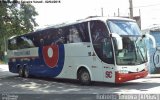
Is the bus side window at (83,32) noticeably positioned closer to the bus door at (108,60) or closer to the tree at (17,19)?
the bus door at (108,60)

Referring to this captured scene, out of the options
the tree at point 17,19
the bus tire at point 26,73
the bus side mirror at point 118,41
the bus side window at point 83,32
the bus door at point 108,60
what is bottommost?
the bus tire at point 26,73

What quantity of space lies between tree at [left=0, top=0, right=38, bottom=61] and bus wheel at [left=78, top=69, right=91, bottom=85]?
9.03 meters

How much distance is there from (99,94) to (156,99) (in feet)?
9.01

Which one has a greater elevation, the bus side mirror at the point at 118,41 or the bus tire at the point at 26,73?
the bus side mirror at the point at 118,41

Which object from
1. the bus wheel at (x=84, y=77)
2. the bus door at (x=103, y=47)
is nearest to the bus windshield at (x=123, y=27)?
the bus door at (x=103, y=47)

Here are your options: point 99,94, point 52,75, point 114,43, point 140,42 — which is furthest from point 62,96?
point 52,75

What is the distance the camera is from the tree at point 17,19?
26234 mm

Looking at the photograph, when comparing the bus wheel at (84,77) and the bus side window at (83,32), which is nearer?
the bus side window at (83,32)

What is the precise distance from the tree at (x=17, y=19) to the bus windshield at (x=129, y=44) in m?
10.5

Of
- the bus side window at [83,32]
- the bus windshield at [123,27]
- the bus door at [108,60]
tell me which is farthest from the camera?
the bus side window at [83,32]

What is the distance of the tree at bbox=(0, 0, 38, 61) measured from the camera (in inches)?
1033

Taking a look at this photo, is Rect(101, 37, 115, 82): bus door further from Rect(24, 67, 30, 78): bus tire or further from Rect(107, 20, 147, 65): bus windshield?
Answer: Rect(24, 67, 30, 78): bus tire

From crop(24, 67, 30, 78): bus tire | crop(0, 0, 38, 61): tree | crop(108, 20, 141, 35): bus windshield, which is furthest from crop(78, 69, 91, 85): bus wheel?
crop(0, 0, 38, 61): tree

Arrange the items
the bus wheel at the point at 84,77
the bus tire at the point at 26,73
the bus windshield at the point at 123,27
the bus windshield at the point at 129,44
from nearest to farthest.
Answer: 1. the bus windshield at the point at 129,44
2. the bus windshield at the point at 123,27
3. the bus wheel at the point at 84,77
4. the bus tire at the point at 26,73
